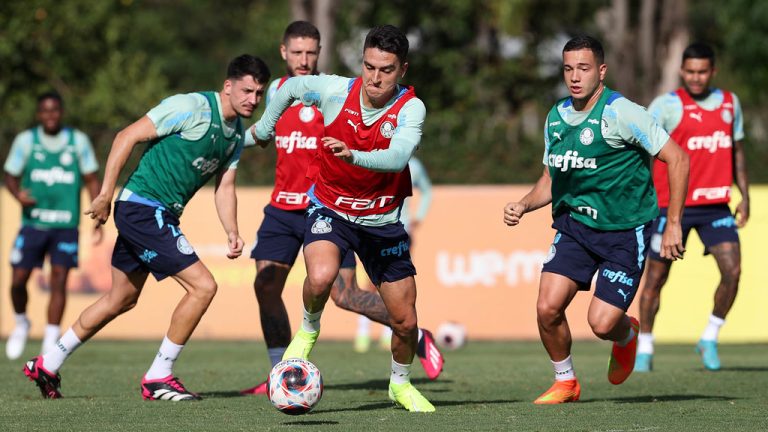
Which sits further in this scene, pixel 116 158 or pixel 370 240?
pixel 116 158

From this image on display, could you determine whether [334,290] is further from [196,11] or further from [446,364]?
[196,11]

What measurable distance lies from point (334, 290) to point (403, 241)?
6.13ft

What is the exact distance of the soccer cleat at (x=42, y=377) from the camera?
891 cm

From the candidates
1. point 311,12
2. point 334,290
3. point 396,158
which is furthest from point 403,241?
point 311,12

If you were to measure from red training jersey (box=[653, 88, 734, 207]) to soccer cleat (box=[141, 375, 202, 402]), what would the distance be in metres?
4.61

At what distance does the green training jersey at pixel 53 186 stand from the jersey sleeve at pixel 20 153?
5 centimetres

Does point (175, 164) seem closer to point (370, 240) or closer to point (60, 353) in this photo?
point (60, 353)

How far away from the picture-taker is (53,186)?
1381 cm

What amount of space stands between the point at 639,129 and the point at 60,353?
13.6 ft

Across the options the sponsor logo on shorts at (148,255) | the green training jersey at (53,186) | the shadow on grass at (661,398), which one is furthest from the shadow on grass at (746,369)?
the green training jersey at (53,186)

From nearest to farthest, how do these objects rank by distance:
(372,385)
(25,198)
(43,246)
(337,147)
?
1. (337,147)
2. (372,385)
3. (25,198)
4. (43,246)

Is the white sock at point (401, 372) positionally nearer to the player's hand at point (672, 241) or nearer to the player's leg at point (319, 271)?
the player's leg at point (319, 271)

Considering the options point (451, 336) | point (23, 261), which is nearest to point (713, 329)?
point (451, 336)

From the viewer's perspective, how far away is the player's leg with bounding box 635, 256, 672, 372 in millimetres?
11375
